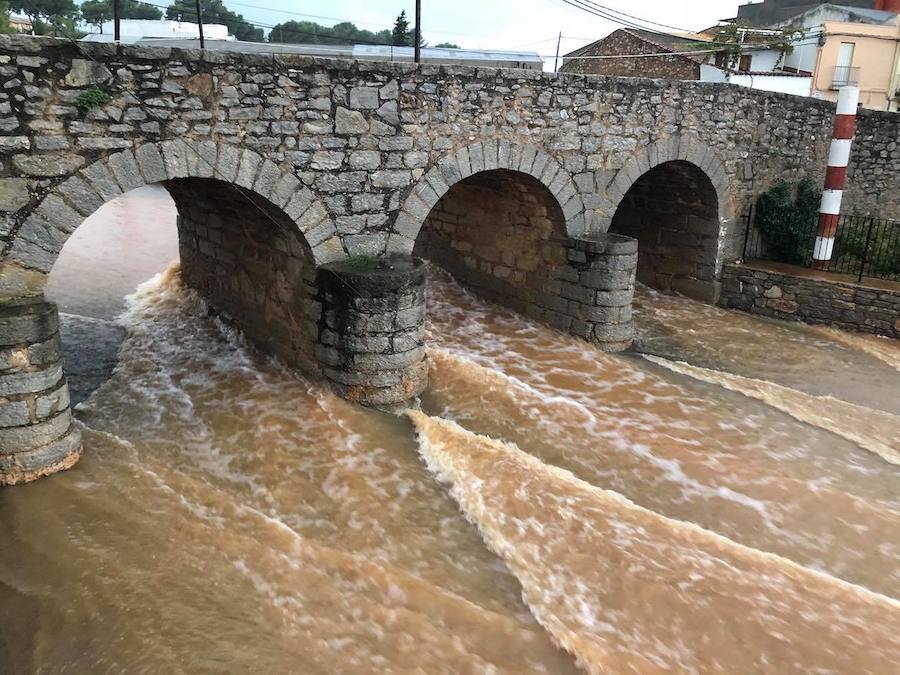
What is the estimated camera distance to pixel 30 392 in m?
4.96

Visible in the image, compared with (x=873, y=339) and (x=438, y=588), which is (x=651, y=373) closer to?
(x=873, y=339)

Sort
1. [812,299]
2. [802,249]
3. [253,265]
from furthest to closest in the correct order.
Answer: [802,249], [812,299], [253,265]

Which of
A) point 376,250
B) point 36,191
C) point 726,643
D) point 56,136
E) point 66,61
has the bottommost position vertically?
point 726,643

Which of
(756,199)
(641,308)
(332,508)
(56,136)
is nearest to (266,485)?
(332,508)

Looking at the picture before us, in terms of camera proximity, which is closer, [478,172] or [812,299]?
[478,172]

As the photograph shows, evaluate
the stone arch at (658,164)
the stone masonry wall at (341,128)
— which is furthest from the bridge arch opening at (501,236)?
the stone arch at (658,164)

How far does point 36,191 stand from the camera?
497 centimetres

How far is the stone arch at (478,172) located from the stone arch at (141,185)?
868 mm

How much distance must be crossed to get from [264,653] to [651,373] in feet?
18.2

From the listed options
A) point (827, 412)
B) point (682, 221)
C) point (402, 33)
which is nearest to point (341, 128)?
point (827, 412)

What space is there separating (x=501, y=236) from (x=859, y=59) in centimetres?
2139

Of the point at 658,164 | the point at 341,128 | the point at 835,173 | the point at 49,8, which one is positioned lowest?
the point at 835,173

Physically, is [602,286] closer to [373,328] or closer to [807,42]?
[373,328]

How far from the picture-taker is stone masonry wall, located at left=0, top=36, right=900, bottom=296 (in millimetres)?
4941
